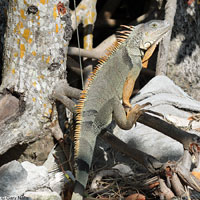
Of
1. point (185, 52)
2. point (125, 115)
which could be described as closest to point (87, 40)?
point (185, 52)

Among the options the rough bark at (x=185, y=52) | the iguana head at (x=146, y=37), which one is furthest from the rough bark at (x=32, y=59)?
the rough bark at (x=185, y=52)

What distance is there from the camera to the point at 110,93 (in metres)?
3.30

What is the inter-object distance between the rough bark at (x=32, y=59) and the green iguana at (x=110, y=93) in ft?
2.22

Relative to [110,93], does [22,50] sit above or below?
above

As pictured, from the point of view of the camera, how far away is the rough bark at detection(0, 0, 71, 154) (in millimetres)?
3758

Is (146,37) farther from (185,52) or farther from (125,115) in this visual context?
(185,52)

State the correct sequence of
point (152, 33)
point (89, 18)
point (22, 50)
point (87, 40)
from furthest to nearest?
point (87, 40), point (89, 18), point (22, 50), point (152, 33)

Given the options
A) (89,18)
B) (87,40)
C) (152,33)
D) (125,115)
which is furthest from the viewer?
(87,40)

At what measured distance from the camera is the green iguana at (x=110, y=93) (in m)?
2.74

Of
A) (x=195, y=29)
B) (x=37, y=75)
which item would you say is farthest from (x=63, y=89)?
(x=195, y=29)

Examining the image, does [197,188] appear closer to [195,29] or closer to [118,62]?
[118,62]

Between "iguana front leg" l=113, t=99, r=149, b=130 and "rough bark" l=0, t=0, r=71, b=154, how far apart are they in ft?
3.15

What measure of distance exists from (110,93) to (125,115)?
0.24m

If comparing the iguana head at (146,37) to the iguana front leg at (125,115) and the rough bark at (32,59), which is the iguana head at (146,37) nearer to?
the iguana front leg at (125,115)
